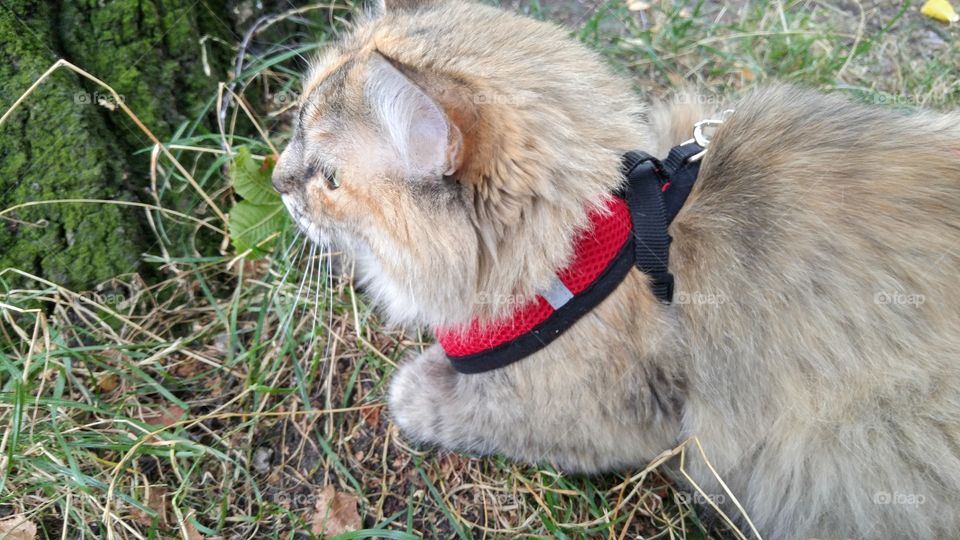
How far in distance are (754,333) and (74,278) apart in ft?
7.01

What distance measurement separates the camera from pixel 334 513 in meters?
2.01

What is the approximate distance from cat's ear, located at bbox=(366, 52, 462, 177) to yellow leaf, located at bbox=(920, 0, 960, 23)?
294 cm

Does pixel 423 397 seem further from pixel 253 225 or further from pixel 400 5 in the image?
pixel 400 5

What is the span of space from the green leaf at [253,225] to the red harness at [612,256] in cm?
106

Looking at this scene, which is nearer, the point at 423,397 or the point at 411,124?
the point at 411,124

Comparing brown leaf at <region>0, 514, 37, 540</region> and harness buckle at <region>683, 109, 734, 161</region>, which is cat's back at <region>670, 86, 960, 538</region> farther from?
brown leaf at <region>0, 514, 37, 540</region>

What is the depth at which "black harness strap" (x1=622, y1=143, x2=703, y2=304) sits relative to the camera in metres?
1.57

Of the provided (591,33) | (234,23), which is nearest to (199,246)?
(234,23)

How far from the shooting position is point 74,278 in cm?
219

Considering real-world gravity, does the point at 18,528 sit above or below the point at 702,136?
below

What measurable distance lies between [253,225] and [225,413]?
0.66 m

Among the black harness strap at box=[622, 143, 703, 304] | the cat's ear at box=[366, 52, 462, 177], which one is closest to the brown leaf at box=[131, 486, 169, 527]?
the cat's ear at box=[366, 52, 462, 177]

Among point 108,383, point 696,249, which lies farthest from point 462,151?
point 108,383

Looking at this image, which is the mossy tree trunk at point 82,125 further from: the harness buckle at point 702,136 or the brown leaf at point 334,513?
the harness buckle at point 702,136
